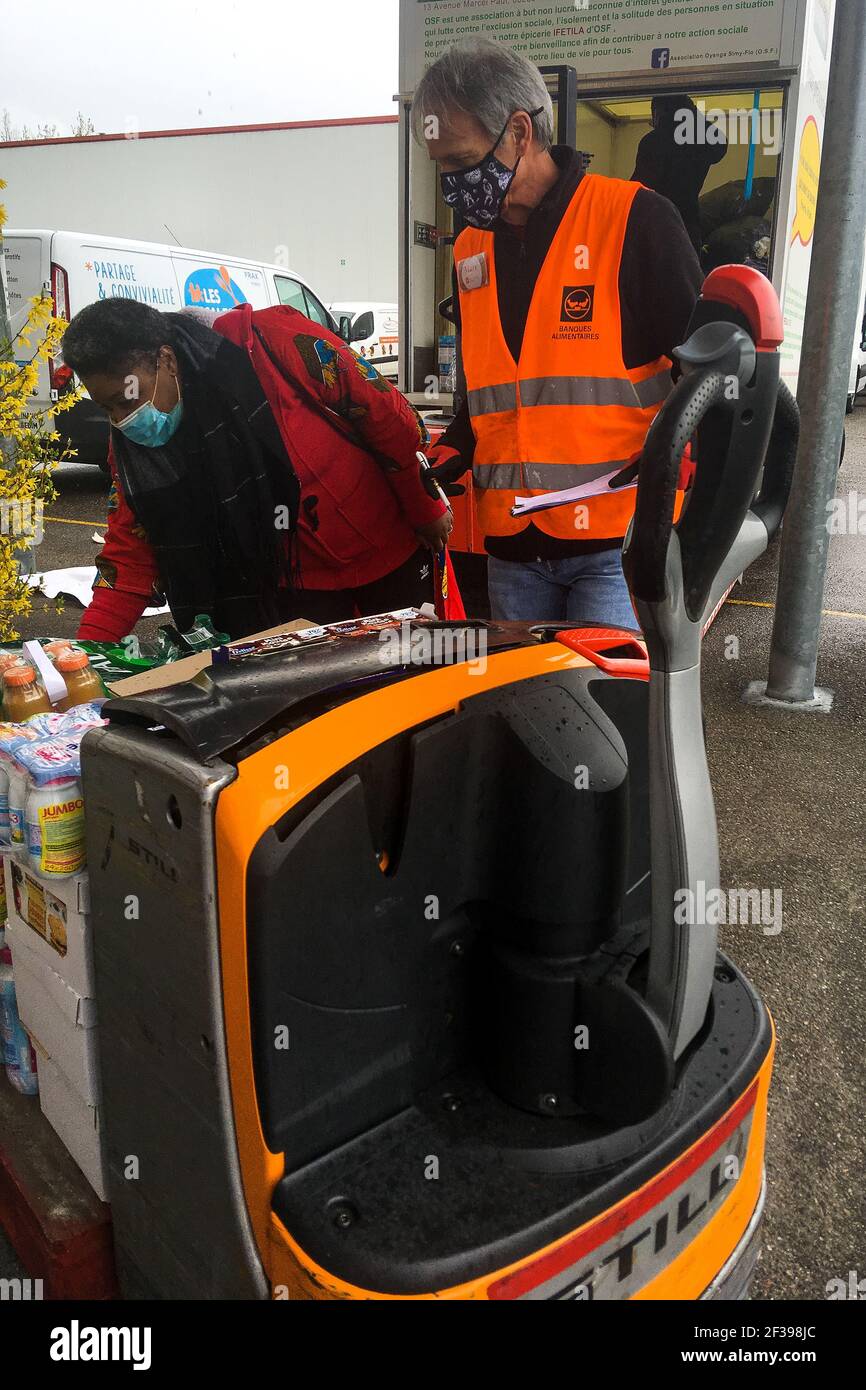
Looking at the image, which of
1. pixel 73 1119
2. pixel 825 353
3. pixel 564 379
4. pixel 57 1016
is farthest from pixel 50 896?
pixel 825 353

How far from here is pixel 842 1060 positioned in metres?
2.45

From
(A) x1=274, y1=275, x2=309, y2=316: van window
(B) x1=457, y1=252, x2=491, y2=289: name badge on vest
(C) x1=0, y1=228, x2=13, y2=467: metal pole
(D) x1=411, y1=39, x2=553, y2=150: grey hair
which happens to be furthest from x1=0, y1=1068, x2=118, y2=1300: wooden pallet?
(A) x1=274, y1=275, x2=309, y2=316: van window

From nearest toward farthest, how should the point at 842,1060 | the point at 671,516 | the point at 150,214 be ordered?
the point at 671,516 < the point at 842,1060 < the point at 150,214

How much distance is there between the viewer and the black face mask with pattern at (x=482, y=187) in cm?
231

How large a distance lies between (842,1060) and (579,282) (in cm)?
188

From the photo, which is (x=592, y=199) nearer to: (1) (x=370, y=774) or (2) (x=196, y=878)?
(1) (x=370, y=774)

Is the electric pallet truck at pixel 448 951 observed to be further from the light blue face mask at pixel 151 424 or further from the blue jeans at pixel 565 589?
the light blue face mask at pixel 151 424

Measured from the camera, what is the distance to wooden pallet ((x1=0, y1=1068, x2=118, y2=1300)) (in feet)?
5.44

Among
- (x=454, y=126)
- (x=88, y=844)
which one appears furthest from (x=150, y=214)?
(x=88, y=844)

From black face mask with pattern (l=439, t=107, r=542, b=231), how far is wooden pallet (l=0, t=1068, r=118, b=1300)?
2069 millimetres

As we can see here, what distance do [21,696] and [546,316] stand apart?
140 cm

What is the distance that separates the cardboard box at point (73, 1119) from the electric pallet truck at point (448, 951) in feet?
0.50

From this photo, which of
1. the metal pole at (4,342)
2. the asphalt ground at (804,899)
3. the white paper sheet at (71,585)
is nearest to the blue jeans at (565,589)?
the asphalt ground at (804,899)

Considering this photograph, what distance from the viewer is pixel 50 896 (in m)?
1.68
